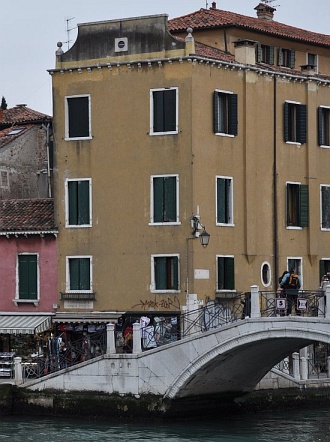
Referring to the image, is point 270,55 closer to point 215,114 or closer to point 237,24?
point 237,24

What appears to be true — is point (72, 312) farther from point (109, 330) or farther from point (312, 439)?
point (312, 439)

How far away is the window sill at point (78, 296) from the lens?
154 feet

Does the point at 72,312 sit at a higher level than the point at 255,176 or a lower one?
lower

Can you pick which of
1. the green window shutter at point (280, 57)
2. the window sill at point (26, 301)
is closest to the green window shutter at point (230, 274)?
the window sill at point (26, 301)

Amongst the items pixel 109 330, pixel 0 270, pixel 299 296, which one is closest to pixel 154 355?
pixel 109 330

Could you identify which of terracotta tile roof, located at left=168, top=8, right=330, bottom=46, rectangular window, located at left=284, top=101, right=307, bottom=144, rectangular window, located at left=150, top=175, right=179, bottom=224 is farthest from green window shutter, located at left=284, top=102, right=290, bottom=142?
rectangular window, located at left=150, top=175, right=179, bottom=224

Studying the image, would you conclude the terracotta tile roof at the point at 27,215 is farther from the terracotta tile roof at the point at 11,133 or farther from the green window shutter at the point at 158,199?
the green window shutter at the point at 158,199

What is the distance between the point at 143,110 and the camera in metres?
46.3

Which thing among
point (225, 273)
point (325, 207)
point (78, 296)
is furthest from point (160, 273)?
point (325, 207)

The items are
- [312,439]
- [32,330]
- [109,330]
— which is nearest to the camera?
[312,439]

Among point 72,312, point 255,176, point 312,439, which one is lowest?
point 312,439

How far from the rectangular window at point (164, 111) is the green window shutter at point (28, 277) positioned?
530 cm

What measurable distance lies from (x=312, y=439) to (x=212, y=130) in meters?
9.66

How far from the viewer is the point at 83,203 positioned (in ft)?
155
